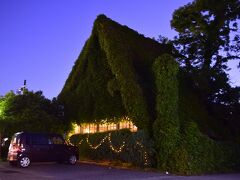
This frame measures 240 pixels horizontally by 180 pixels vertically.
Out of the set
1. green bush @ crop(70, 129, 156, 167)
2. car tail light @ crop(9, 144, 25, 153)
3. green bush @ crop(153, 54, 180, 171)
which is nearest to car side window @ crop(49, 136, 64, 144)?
car tail light @ crop(9, 144, 25, 153)

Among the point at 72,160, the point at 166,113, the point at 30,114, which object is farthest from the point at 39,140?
the point at 166,113

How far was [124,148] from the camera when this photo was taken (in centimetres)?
2342

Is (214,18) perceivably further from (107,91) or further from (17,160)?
(17,160)

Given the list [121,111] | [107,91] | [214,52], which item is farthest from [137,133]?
[214,52]

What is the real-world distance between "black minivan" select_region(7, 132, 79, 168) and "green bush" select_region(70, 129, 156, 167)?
2.64 meters

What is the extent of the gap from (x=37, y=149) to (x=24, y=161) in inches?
38.1

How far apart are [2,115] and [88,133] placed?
6114 millimetres

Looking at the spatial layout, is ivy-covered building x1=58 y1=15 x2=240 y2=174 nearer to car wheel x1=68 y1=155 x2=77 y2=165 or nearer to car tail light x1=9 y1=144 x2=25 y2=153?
car wheel x1=68 y1=155 x2=77 y2=165

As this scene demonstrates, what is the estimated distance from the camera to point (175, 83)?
21312 millimetres

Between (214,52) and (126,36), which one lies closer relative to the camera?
(126,36)

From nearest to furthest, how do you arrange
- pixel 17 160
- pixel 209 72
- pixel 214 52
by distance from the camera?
pixel 17 160, pixel 209 72, pixel 214 52

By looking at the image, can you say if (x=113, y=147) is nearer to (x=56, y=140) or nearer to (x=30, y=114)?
(x=56, y=140)

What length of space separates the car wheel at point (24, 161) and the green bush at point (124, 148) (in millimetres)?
5590

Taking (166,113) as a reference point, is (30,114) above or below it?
above
